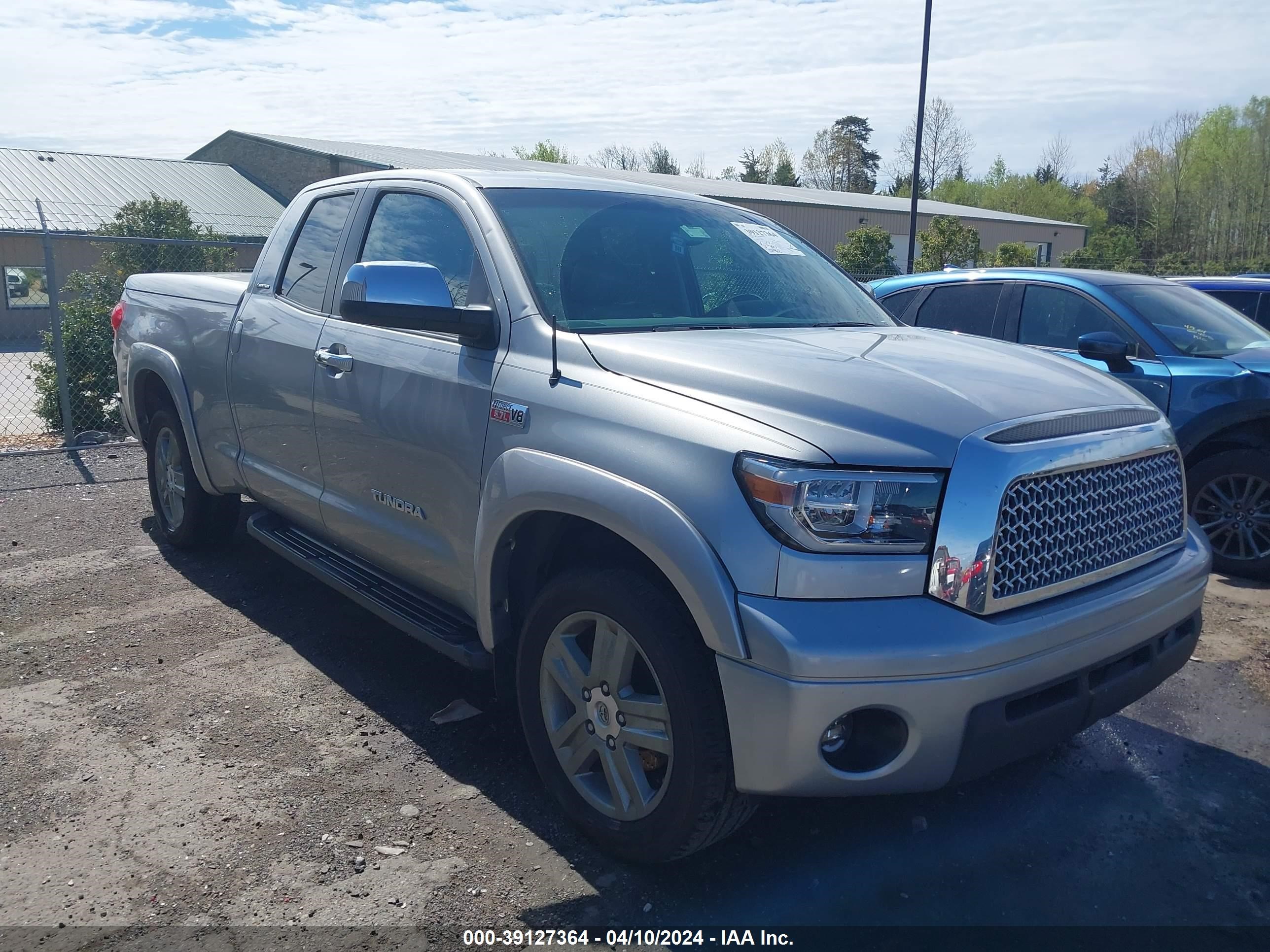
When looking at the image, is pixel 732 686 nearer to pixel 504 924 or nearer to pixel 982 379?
pixel 504 924

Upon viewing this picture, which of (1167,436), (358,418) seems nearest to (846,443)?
(1167,436)

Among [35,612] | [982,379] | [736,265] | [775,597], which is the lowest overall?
[35,612]

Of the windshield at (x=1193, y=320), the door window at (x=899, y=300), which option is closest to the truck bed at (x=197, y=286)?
the door window at (x=899, y=300)

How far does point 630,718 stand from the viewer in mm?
2854

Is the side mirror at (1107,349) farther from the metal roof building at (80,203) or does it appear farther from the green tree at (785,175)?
the green tree at (785,175)

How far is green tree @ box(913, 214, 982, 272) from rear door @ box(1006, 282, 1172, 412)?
59.7 feet

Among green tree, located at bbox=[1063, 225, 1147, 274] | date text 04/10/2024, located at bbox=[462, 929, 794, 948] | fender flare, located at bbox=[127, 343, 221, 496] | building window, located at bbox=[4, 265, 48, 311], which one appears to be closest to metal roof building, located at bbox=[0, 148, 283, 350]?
building window, located at bbox=[4, 265, 48, 311]

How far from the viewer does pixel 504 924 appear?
2.77 meters

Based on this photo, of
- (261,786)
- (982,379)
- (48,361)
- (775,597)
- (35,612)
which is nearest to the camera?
(775,597)

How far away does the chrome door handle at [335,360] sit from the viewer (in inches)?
157

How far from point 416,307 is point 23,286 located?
1235 inches

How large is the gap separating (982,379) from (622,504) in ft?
3.67

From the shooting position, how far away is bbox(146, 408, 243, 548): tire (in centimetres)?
577

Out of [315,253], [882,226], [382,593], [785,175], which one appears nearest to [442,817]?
[382,593]
